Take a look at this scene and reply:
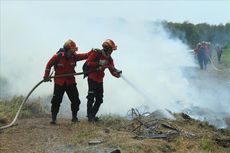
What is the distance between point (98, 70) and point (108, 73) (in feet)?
21.7

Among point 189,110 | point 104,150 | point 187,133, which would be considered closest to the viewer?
point 104,150

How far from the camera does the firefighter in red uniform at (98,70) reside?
1100 centimetres

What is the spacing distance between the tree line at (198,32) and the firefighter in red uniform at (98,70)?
150ft

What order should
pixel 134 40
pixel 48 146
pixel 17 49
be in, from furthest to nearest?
1. pixel 134 40
2. pixel 17 49
3. pixel 48 146

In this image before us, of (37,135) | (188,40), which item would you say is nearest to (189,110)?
(37,135)

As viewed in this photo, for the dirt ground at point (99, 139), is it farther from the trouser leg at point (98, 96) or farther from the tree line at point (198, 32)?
the tree line at point (198, 32)

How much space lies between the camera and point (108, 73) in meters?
17.6

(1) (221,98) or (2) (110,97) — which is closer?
(2) (110,97)

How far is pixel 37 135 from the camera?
1007 cm

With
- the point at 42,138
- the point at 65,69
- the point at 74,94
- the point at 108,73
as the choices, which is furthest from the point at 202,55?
the point at 42,138

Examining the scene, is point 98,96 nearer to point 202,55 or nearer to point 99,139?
point 99,139

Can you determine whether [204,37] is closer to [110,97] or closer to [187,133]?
[110,97]

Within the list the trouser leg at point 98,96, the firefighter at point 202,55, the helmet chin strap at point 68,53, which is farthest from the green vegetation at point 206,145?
the firefighter at point 202,55

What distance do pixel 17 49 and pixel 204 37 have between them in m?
45.3
